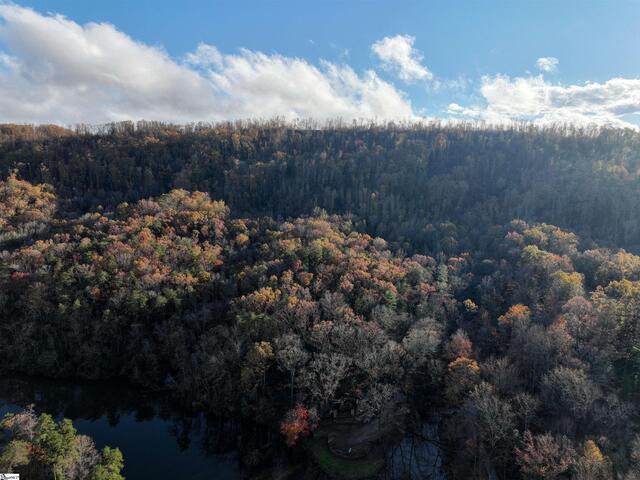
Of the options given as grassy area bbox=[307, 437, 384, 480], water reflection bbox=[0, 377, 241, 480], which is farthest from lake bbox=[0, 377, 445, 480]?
grassy area bbox=[307, 437, 384, 480]

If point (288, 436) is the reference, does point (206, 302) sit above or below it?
above

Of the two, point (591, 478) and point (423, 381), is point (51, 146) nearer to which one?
point (423, 381)

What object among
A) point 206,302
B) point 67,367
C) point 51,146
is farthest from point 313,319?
point 51,146

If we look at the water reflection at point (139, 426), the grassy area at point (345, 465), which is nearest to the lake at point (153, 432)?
the water reflection at point (139, 426)

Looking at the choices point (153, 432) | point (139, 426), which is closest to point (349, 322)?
point (153, 432)

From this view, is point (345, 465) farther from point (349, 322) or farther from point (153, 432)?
point (153, 432)
